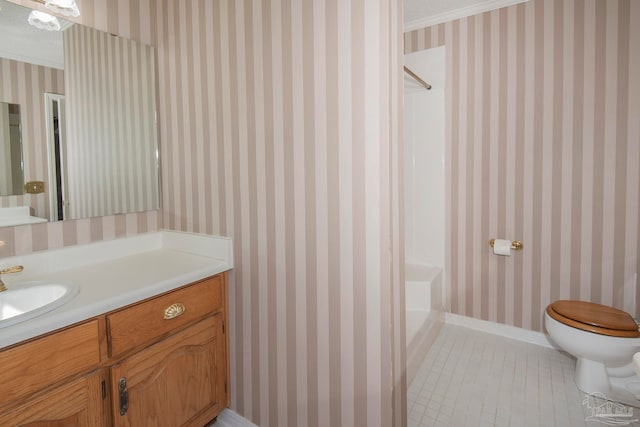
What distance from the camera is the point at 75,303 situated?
3.75 feet

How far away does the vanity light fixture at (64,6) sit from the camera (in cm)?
147

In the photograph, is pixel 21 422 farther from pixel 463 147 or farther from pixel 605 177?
pixel 605 177

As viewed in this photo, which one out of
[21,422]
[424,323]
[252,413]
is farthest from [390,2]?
[424,323]

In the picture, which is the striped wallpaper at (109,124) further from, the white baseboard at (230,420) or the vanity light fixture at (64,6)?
the white baseboard at (230,420)

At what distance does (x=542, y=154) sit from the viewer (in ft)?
7.73

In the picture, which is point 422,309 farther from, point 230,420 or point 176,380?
point 176,380

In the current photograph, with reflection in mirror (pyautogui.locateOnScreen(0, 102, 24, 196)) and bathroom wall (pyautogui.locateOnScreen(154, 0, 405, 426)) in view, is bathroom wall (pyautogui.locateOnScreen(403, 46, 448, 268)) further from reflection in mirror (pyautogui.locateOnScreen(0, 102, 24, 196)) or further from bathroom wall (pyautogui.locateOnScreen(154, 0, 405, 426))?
reflection in mirror (pyautogui.locateOnScreen(0, 102, 24, 196))

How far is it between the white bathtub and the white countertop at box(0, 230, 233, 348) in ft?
4.49

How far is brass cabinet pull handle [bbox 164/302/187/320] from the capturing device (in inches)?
54.6

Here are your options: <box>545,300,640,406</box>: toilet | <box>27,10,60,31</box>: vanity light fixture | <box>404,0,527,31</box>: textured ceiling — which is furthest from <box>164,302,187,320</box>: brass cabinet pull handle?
<box>404,0,527,31</box>: textured ceiling

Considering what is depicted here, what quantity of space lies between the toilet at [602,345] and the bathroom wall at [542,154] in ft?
1.32

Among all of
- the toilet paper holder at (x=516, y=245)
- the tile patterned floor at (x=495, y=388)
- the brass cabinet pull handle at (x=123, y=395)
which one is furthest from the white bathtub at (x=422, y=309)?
the brass cabinet pull handle at (x=123, y=395)

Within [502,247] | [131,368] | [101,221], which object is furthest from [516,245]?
[101,221]

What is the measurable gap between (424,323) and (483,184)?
3.76 feet
